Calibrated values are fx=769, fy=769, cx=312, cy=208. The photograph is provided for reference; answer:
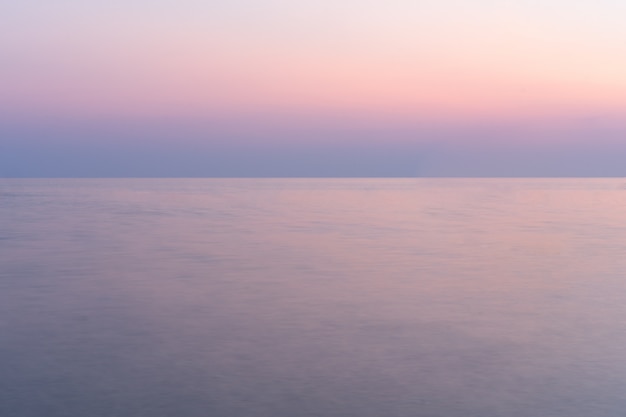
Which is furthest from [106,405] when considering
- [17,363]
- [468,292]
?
[468,292]

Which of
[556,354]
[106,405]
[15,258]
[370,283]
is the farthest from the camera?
[15,258]

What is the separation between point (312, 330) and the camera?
20.8 ft

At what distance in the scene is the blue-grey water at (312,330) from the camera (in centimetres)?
446

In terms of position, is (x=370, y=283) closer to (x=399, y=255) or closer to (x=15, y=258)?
(x=399, y=255)

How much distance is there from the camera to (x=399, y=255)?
11.9 metres

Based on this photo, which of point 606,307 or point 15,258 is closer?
point 606,307

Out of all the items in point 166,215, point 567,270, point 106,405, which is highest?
point 166,215

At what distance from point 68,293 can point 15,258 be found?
3789 mm

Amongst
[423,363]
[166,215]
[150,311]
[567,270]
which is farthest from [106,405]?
[166,215]

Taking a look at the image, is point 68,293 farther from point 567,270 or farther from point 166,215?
point 166,215

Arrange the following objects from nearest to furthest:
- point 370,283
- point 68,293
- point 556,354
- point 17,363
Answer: point 17,363, point 556,354, point 68,293, point 370,283

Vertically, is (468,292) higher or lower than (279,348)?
higher

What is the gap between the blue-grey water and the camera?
446 cm

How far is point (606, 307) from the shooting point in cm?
746
